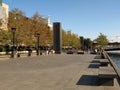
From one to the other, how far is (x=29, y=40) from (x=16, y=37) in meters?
8.24

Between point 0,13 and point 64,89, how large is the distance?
69.8 meters

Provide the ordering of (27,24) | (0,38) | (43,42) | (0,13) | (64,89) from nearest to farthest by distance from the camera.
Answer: (64,89)
(0,38)
(27,24)
(0,13)
(43,42)

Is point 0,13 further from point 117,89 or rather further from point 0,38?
point 117,89

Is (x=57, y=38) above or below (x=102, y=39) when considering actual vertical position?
below

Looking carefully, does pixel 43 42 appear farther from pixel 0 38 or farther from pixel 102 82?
pixel 102 82

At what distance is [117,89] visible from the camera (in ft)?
37.1

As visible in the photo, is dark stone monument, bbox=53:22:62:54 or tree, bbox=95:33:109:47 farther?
tree, bbox=95:33:109:47

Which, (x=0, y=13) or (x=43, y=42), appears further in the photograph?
(x=43, y=42)

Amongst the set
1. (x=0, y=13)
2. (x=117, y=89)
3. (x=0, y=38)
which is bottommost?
(x=117, y=89)

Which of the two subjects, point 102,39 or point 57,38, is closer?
point 57,38

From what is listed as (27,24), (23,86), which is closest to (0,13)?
(27,24)

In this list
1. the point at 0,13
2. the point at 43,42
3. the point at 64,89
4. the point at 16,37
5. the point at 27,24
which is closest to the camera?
the point at 64,89

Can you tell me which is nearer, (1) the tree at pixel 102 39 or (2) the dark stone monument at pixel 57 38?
(2) the dark stone monument at pixel 57 38

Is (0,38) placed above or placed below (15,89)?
above
